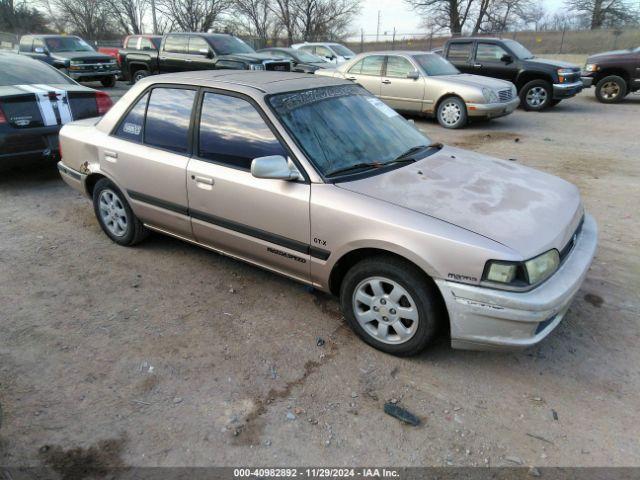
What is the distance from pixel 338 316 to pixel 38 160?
4661 mm

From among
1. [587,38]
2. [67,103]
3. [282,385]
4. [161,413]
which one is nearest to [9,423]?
[161,413]

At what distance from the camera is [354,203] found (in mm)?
2881

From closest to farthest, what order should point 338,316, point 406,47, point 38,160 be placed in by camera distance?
point 338,316 → point 38,160 → point 406,47

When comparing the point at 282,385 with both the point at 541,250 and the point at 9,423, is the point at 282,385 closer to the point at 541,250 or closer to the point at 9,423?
the point at 9,423

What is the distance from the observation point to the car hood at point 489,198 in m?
2.66

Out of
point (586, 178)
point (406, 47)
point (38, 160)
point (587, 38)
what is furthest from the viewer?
point (406, 47)

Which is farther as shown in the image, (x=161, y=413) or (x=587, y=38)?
(x=587, y=38)

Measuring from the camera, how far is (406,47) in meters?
33.1

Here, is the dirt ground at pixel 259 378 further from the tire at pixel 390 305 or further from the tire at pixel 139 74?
the tire at pixel 139 74

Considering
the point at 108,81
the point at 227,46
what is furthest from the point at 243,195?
the point at 108,81

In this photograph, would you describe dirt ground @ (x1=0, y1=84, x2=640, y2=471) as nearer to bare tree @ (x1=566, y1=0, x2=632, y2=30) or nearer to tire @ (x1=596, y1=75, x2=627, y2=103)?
tire @ (x1=596, y1=75, x2=627, y2=103)

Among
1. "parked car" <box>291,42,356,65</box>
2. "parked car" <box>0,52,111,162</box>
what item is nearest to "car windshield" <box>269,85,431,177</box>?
"parked car" <box>0,52,111,162</box>

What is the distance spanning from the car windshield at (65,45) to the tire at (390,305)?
16.6 meters

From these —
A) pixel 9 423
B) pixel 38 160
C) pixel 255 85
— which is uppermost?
pixel 255 85
